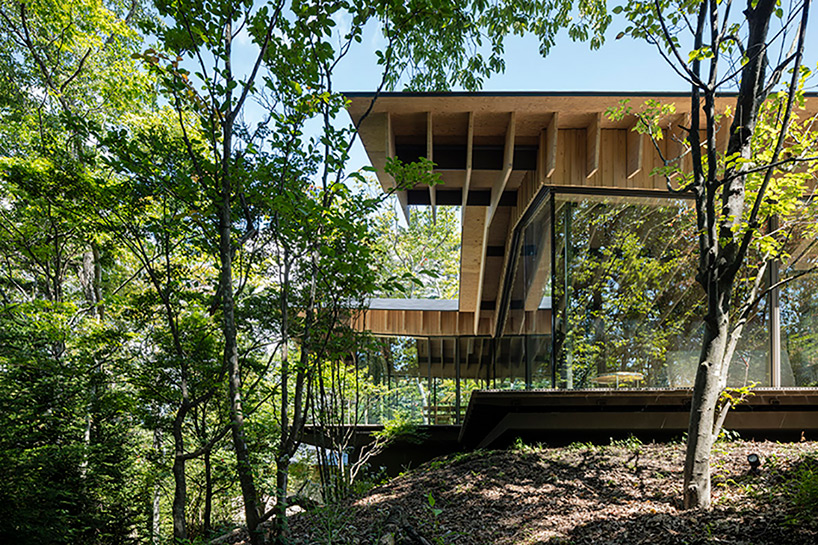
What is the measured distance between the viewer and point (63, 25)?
941 cm

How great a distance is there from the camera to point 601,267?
5.94 metres

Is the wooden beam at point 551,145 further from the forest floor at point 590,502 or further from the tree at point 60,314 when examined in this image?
the tree at point 60,314

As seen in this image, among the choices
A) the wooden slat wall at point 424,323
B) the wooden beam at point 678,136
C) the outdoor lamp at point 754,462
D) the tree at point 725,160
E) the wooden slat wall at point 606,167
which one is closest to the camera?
the tree at point 725,160

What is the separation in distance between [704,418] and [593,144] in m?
3.58

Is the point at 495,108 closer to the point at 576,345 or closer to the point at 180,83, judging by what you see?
the point at 576,345

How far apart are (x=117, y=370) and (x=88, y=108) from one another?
6400 millimetres

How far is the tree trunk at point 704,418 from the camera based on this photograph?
3.19 meters

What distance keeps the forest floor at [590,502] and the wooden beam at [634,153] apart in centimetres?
298

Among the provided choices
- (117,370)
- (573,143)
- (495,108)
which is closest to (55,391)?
(117,370)

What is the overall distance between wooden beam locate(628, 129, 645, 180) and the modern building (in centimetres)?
2

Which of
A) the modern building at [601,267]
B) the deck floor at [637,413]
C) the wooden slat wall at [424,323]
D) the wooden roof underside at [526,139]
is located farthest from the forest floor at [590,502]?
the wooden slat wall at [424,323]

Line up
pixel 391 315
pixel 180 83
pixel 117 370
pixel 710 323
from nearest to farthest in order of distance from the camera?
pixel 710 323, pixel 180 83, pixel 117 370, pixel 391 315

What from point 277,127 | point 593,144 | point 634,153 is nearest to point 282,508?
point 277,127

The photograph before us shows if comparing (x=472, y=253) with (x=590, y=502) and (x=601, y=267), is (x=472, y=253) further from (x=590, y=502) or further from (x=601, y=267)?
(x=590, y=502)
